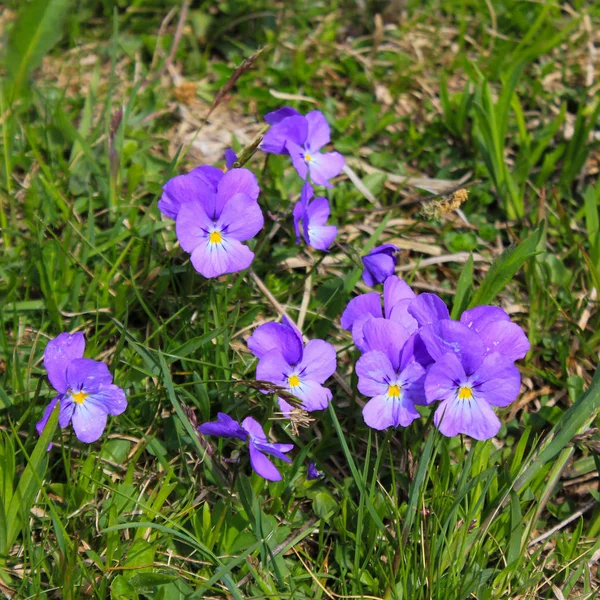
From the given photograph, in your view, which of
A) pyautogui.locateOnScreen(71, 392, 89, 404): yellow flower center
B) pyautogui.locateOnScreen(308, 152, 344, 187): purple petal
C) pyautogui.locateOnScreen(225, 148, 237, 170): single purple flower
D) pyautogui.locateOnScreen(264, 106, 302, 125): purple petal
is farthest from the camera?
pyautogui.locateOnScreen(308, 152, 344, 187): purple petal

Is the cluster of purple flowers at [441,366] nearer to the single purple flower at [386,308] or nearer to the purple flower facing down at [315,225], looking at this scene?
the single purple flower at [386,308]

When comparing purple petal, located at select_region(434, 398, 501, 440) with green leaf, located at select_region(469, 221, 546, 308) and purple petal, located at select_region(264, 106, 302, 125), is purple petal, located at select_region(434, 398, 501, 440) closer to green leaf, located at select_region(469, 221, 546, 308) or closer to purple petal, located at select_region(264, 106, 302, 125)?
green leaf, located at select_region(469, 221, 546, 308)

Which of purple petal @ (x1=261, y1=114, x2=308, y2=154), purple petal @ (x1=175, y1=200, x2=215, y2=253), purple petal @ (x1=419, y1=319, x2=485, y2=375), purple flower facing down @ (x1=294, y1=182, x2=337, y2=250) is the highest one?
purple petal @ (x1=261, y1=114, x2=308, y2=154)

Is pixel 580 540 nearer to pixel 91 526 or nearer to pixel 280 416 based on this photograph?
pixel 280 416

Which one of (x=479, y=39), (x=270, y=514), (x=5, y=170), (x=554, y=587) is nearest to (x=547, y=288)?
(x=554, y=587)

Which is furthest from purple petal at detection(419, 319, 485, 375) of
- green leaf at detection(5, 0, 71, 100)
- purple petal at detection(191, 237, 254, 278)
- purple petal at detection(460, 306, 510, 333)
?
green leaf at detection(5, 0, 71, 100)

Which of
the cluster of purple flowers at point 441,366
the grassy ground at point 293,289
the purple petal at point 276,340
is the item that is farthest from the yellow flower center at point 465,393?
the purple petal at point 276,340

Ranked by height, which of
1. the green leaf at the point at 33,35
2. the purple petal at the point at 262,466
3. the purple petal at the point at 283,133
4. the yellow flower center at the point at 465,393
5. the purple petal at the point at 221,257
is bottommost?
the purple petal at the point at 262,466
